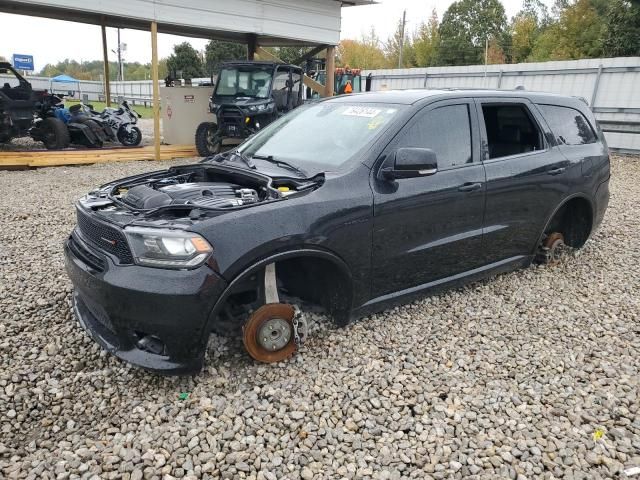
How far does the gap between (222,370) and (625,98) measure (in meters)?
14.0

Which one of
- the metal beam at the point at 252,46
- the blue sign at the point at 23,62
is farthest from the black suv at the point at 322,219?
the blue sign at the point at 23,62

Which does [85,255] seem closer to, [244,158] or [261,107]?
[244,158]

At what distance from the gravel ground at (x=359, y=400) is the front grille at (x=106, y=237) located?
75 centimetres

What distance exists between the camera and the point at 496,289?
14.2 ft

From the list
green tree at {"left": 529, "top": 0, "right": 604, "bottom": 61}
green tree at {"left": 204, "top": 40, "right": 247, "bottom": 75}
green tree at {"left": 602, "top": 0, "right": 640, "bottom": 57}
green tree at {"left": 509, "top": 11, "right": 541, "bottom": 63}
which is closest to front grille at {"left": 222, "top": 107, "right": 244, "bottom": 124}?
green tree at {"left": 602, "top": 0, "right": 640, "bottom": 57}

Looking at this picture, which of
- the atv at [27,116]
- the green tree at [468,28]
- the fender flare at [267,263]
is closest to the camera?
the fender flare at [267,263]

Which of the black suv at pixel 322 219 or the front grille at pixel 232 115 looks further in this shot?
the front grille at pixel 232 115

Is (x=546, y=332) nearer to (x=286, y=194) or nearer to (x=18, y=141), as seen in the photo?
(x=286, y=194)

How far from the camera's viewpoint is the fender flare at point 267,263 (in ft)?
8.68

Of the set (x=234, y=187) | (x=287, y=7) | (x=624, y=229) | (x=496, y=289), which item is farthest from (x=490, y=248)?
(x=287, y=7)

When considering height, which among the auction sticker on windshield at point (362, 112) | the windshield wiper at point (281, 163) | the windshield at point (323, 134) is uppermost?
the auction sticker on windshield at point (362, 112)

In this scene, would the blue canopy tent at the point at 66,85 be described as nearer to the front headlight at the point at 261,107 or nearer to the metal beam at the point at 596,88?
the front headlight at the point at 261,107

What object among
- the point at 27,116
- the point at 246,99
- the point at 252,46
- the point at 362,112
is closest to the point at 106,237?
the point at 362,112

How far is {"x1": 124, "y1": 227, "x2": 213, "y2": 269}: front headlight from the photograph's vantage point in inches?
101
